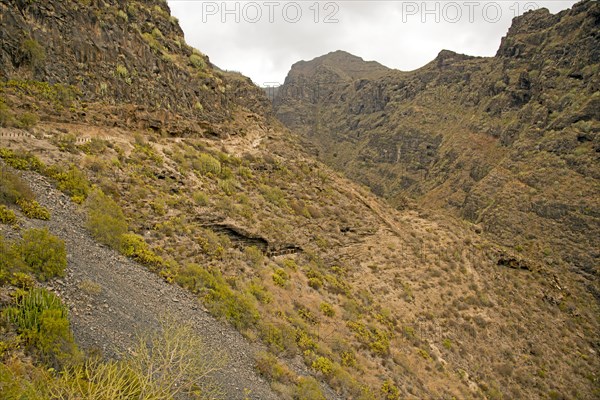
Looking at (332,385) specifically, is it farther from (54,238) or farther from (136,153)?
(136,153)

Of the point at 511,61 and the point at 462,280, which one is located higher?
the point at 511,61

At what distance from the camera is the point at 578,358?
24031 mm

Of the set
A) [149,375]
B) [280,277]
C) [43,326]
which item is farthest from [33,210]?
[280,277]

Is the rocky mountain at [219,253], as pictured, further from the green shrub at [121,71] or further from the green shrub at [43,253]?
the green shrub at [121,71]

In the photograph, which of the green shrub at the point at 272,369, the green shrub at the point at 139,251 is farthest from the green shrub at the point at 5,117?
the green shrub at the point at 272,369

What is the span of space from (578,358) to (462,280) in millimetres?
8573

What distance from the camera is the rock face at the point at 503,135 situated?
165 feet

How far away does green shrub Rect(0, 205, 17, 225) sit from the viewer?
350 inches

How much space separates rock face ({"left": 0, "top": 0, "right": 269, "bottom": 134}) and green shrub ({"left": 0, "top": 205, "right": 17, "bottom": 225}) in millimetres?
8095

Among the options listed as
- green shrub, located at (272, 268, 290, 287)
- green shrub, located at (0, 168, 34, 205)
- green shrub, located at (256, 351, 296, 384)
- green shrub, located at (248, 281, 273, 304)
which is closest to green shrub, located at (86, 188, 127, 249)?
green shrub, located at (0, 168, 34, 205)

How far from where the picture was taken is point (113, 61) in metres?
19.8

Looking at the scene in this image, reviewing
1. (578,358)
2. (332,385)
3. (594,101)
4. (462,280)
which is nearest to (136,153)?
(332,385)

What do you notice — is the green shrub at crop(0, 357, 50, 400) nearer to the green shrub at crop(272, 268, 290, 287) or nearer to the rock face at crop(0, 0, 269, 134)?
the green shrub at crop(272, 268, 290, 287)

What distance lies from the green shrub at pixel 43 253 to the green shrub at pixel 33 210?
4.60ft
